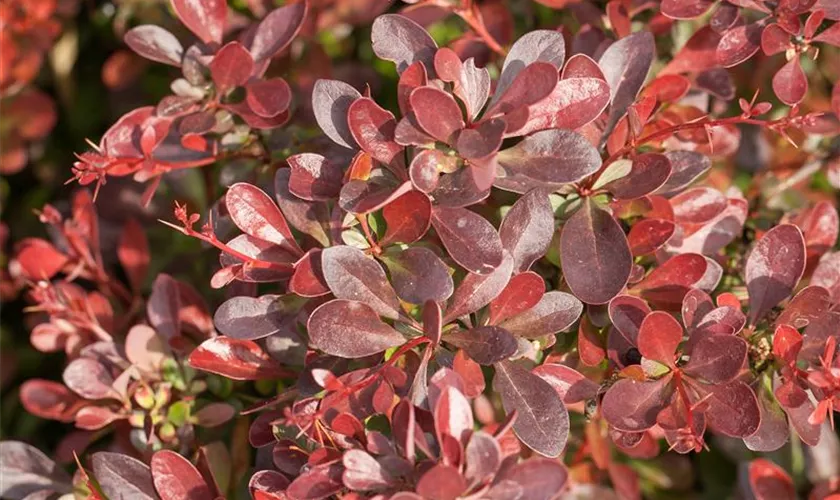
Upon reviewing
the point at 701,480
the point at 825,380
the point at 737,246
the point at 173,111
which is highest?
the point at 173,111

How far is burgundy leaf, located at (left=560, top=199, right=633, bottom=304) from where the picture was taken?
979 mm

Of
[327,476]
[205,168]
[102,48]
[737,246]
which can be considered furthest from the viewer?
[102,48]

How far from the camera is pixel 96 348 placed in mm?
1228

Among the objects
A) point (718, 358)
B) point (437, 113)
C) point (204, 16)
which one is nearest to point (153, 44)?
point (204, 16)

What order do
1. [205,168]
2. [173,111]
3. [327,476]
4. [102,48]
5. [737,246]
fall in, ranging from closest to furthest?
[327,476] < [173,111] < [737,246] < [205,168] < [102,48]

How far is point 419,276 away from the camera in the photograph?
0.96 meters

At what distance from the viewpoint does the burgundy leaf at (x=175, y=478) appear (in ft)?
3.36

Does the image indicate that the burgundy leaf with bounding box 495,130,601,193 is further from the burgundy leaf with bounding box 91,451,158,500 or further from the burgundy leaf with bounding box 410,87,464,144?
the burgundy leaf with bounding box 91,451,158,500

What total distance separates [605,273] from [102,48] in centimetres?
130

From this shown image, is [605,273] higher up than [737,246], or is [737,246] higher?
[605,273]

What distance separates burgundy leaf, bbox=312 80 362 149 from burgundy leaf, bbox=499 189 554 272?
8.0 inches

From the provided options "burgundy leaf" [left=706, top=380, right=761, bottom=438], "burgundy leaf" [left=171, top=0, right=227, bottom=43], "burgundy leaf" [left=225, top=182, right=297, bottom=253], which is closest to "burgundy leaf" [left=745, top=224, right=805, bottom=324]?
"burgundy leaf" [left=706, top=380, right=761, bottom=438]

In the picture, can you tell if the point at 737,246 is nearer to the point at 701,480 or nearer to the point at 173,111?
the point at 701,480

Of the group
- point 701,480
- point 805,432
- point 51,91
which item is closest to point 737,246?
point 805,432
